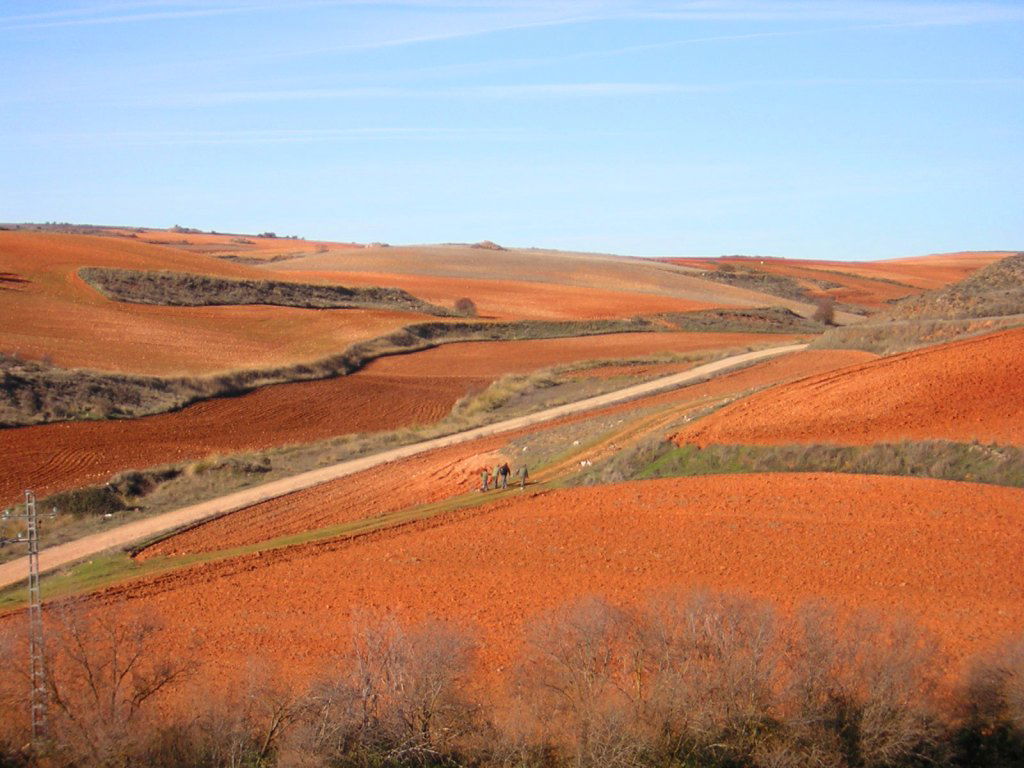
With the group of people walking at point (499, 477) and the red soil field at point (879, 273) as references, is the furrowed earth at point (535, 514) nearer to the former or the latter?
the group of people walking at point (499, 477)

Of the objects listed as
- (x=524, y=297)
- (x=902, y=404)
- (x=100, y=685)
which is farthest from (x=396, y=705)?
(x=524, y=297)

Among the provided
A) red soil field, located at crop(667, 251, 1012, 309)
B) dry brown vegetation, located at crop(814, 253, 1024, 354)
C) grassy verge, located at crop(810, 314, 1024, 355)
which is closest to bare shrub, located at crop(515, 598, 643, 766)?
grassy verge, located at crop(810, 314, 1024, 355)

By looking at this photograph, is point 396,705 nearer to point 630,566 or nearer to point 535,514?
point 630,566

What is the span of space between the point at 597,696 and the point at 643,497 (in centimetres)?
1244

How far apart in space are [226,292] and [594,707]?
215 feet

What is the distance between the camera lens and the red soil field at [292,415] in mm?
34500

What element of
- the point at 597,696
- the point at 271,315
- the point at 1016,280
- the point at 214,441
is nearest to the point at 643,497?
the point at 597,696

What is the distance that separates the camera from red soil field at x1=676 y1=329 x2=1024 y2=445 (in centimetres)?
2439

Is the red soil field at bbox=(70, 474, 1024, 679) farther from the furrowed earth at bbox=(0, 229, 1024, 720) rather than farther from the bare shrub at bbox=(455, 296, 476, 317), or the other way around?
the bare shrub at bbox=(455, 296, 476, 317)

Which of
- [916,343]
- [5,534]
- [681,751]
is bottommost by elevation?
[5,534]

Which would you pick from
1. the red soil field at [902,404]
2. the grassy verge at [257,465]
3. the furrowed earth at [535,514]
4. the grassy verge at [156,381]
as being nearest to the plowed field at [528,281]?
the grassy verge at [156,381]

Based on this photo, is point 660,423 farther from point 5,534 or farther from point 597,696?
point 597,696

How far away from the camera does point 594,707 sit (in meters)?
11.3

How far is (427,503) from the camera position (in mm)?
27625
